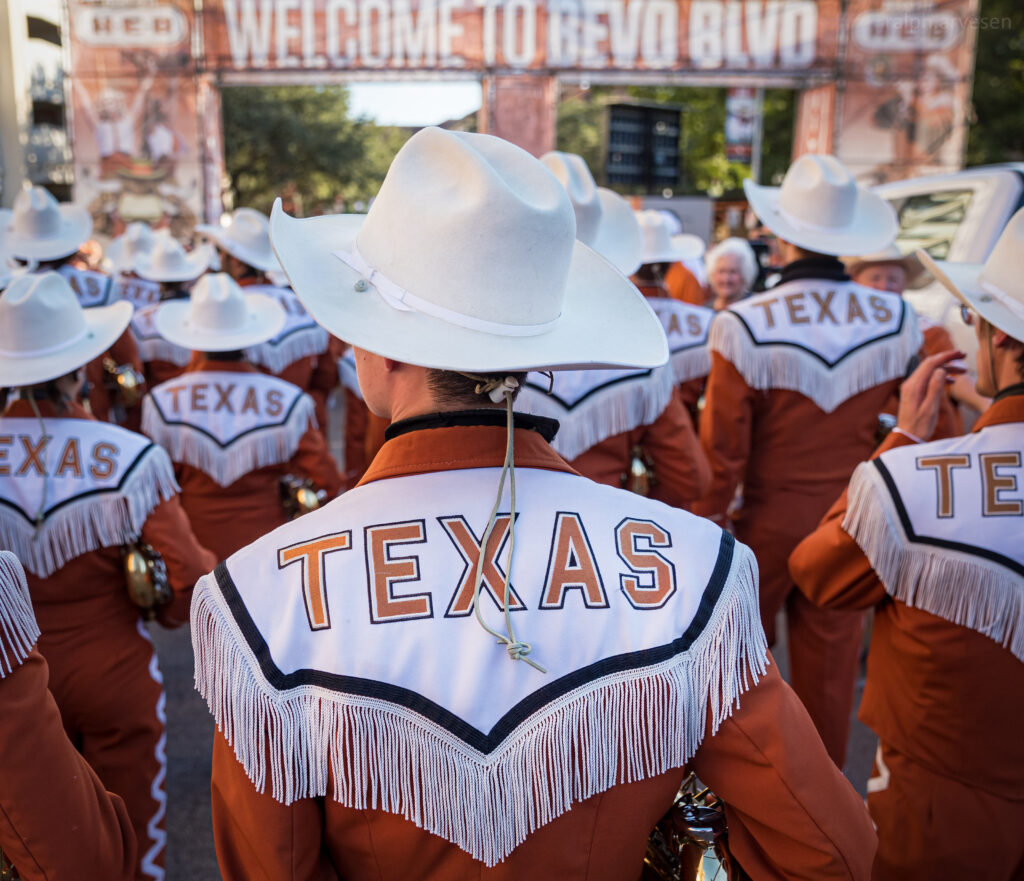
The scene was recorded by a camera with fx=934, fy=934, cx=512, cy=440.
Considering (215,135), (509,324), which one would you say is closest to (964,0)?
(215,135)

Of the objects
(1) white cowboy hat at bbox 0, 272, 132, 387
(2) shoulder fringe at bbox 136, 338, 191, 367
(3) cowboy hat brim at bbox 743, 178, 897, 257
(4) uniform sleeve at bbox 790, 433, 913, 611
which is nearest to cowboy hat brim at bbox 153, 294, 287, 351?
(1) white cowboy hat at bbox 0, 272, 132, 387

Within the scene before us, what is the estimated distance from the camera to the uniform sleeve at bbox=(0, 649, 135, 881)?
4.83ft

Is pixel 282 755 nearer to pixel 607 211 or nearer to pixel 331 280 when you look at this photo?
pixel 331 280

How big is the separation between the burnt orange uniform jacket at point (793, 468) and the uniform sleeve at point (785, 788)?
225 centimetres

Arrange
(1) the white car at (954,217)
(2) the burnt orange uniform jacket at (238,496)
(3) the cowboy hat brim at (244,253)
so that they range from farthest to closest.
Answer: (3) the cowboy hat brim at (244,253) → (1) the white car at (954,217) → (2) the burnt orange uniform jacket at (238,496)

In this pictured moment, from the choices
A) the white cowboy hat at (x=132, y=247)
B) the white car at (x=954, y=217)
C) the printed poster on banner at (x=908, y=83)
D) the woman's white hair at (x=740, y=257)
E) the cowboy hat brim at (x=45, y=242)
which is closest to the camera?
the white car at (x=954, y=217)

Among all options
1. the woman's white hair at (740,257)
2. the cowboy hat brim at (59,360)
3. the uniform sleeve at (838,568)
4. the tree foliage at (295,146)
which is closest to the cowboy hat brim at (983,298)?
the uniform sleeve at (838,568)

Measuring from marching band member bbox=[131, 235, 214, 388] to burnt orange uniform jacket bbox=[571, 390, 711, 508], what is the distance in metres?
2.79

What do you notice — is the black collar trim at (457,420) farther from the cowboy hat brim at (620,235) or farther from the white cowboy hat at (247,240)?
the white cowboy hat at (247,240)

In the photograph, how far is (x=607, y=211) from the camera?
13.4ft

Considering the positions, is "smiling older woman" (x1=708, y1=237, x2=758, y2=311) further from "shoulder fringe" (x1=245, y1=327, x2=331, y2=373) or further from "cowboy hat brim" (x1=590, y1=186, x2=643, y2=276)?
"cowboy hat brim" (x1=590, y1=186, x2=643, y2=276)

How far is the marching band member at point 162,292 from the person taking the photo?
6.21 meters

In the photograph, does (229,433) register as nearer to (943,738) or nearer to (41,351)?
(41,351)

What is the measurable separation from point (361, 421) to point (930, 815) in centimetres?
371
